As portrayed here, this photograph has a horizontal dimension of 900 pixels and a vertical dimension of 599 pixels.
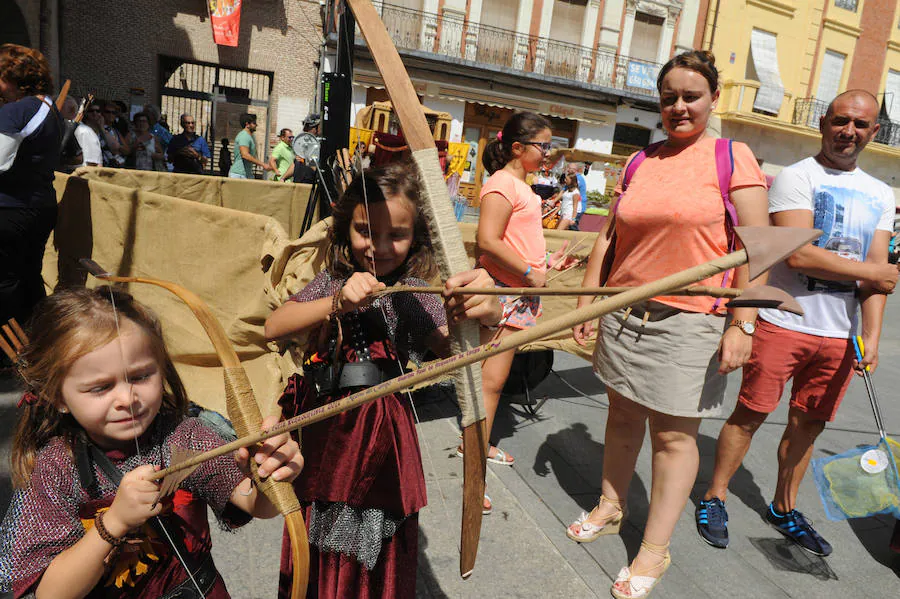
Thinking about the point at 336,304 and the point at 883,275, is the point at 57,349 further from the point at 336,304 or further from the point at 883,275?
the point at 883,275

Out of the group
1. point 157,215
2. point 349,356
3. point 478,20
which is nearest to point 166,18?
point 478,20

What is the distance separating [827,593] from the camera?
2.35m

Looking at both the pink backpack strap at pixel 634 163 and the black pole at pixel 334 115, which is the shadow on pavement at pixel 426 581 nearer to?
the pink backpack strap at pixel 634 163

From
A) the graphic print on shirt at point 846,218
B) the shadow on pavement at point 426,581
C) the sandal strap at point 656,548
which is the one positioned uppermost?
the graphic print on shirt at point 846,218

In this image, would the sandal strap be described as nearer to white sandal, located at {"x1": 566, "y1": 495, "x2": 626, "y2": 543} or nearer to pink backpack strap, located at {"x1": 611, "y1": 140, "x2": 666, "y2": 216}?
white sandal, located at {"x1": 566, "y1": 495, "x2": 626, "y2": 543}

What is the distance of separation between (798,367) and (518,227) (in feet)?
4.38

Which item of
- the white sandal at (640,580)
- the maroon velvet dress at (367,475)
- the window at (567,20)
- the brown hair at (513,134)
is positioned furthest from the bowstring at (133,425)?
the window at (567,20)

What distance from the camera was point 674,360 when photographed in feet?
A: 6.87

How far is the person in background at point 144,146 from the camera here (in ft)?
27.5

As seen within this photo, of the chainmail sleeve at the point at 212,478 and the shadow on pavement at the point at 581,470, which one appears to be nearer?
the chainmail sleeve at the point at 212,478

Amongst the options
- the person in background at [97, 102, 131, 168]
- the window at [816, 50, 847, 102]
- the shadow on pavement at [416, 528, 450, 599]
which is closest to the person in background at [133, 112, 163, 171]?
the person in background at [97, 102, 131, 168]

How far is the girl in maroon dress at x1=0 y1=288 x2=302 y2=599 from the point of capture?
3.59ft

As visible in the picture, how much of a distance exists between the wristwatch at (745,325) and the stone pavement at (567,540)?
1055 mm

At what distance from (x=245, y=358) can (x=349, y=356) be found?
1.81m
